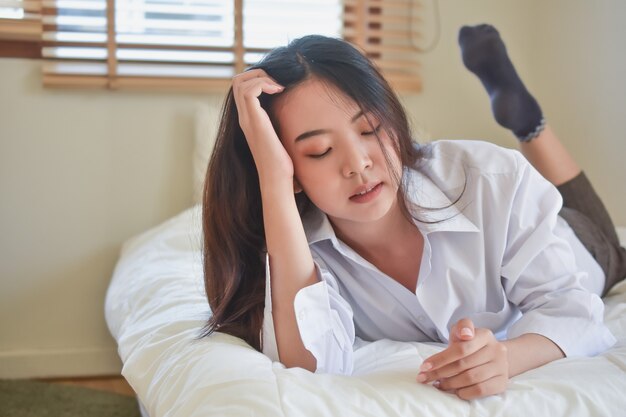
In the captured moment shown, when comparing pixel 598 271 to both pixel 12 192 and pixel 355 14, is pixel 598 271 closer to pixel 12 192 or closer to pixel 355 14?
pixel 355 14

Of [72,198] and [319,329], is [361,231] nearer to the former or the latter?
[319,329]

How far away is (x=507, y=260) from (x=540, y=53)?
5.65 ft

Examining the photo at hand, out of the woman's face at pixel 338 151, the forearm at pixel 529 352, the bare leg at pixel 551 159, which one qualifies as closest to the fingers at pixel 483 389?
the forearm at pixel 529 352

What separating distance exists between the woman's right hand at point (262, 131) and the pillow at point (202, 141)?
1.27 metres

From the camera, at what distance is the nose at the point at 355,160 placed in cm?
115

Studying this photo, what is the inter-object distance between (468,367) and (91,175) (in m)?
1.81

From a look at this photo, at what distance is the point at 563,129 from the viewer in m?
2.63

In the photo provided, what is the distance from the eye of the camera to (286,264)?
3.91 feet

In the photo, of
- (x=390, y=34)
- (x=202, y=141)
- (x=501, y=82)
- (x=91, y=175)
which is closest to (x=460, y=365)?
(x=501, y=82)

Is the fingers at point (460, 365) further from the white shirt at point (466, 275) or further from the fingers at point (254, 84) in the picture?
the fingers at point (254, 84)

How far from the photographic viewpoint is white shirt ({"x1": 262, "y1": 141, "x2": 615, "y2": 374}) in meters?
1.18

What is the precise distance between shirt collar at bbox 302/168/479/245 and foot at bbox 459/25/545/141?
730 mm

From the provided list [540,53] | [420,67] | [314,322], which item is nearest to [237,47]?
[420,67]

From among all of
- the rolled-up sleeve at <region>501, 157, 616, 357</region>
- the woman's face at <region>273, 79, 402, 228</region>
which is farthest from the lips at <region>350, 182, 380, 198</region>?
the rolled-up sleeve at <region>501, 157, 616, 357</region>
